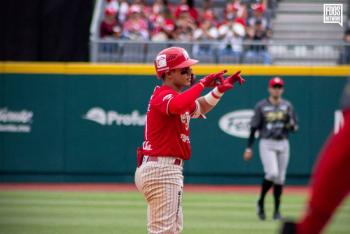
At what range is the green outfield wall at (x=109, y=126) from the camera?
18.0 meters

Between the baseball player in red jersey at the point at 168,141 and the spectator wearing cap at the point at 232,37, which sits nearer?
the baseball player in red jersey at the point at 168,141

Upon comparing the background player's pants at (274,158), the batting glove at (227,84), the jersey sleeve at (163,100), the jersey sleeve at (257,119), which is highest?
the batting glove at (227,84)

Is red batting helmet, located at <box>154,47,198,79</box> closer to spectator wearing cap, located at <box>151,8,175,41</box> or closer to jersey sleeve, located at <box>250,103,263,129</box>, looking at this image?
jersey sleeve, located at <box>250,103,263,129</box>

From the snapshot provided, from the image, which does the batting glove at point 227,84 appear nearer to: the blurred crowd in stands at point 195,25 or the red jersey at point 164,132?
the red jersey at point 164,132

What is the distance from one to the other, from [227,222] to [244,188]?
18.9ft

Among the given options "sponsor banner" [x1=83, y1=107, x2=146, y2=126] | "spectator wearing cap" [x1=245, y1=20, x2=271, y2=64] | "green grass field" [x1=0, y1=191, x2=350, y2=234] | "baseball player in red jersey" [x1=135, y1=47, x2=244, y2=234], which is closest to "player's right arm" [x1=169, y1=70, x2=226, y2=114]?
"baseball player in red jersey" [x1=135, y1=47, x2=244, y2=234]

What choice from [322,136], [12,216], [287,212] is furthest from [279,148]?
[322,136]

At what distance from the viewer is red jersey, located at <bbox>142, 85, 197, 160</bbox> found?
702 cm

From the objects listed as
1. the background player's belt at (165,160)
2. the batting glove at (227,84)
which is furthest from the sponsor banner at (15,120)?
the batting glove at (227,84)

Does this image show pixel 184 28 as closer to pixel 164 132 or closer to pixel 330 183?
pixel 164 132

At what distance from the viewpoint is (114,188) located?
1745 centimetres

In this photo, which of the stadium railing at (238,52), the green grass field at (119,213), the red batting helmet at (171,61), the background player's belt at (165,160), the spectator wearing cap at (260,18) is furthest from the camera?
the spectator wearing cap at (260,18)

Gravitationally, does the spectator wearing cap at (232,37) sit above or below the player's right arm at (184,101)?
below

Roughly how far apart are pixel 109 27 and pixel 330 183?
1486 centimetres
